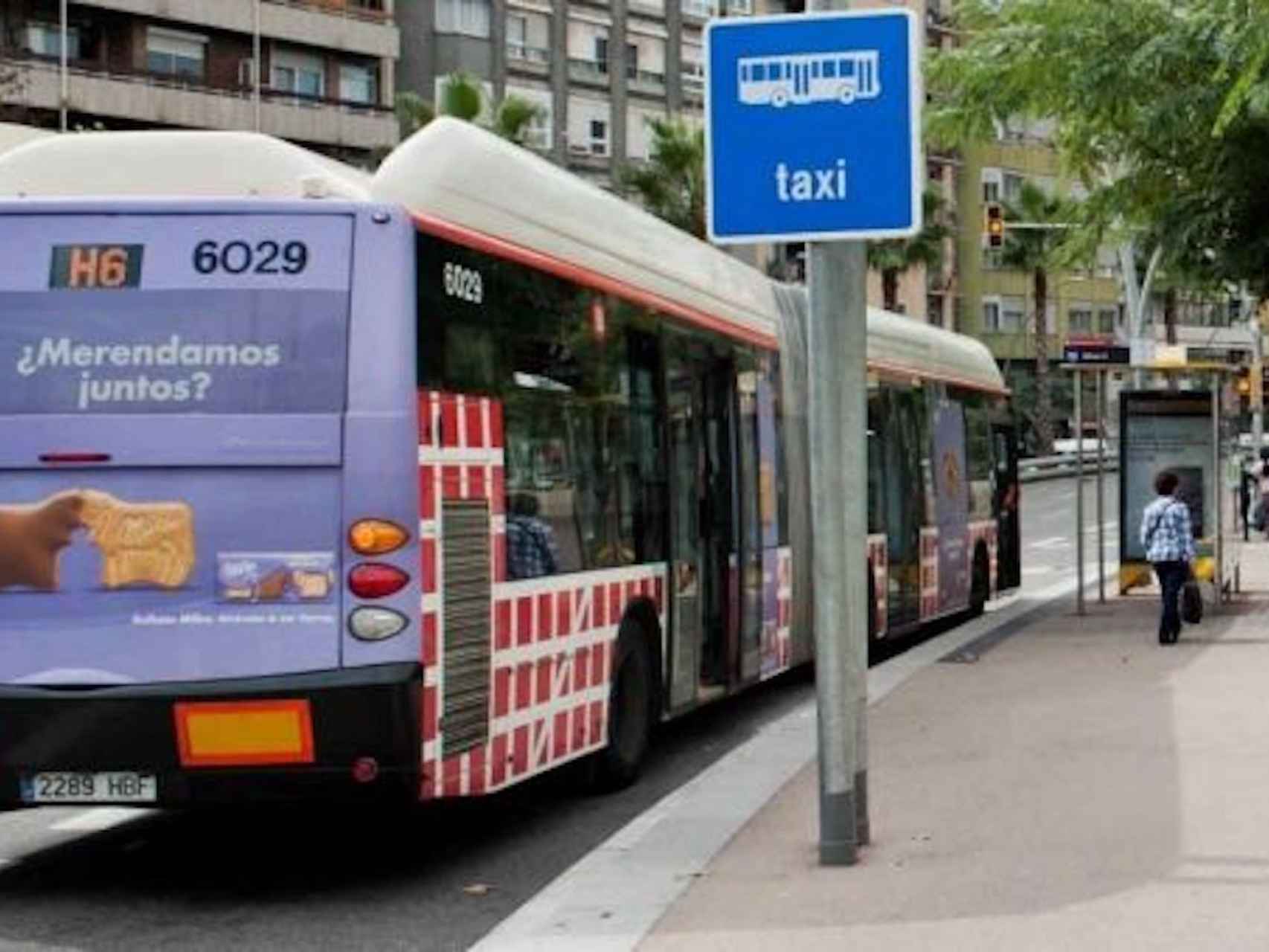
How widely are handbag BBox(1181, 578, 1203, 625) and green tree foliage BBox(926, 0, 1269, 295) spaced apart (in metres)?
3.16

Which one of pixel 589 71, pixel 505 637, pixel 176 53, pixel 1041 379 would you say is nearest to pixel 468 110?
pixel 176 53

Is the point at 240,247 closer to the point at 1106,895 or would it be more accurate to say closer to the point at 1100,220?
the point at 1106,895

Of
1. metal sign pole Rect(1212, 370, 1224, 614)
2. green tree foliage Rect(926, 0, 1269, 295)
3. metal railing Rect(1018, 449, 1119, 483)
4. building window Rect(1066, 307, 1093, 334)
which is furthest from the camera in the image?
building window Rect(1066, 307, 1093, 334)

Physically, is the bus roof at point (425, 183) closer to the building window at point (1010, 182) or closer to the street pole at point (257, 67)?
the street pole at point (257, 67)

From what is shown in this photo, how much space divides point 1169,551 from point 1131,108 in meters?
3.86

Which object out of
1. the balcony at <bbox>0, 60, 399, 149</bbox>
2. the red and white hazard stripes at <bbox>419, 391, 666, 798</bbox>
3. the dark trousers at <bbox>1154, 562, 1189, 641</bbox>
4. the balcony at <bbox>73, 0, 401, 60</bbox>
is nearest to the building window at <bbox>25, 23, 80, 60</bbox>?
the balcony at <bbox>0, 60, 399, 149</bbox>

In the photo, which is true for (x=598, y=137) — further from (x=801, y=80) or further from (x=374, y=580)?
(x=374, y=580)

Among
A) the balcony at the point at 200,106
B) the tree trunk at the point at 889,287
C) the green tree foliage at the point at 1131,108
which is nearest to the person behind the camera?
the green tree foliage at the point at 1131,108

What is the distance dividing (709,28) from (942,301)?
80.4m

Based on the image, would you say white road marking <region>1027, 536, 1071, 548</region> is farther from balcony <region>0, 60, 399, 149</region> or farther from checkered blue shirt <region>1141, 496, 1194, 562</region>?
balcony <region>0, 60, 399, 149</region>

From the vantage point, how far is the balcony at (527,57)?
65750 millimetres

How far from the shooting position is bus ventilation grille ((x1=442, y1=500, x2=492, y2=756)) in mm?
7828

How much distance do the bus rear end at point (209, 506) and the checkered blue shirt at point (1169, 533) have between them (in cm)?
1075

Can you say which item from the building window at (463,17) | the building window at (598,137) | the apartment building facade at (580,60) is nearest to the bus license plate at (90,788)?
the apartment building facade at (580,60)
